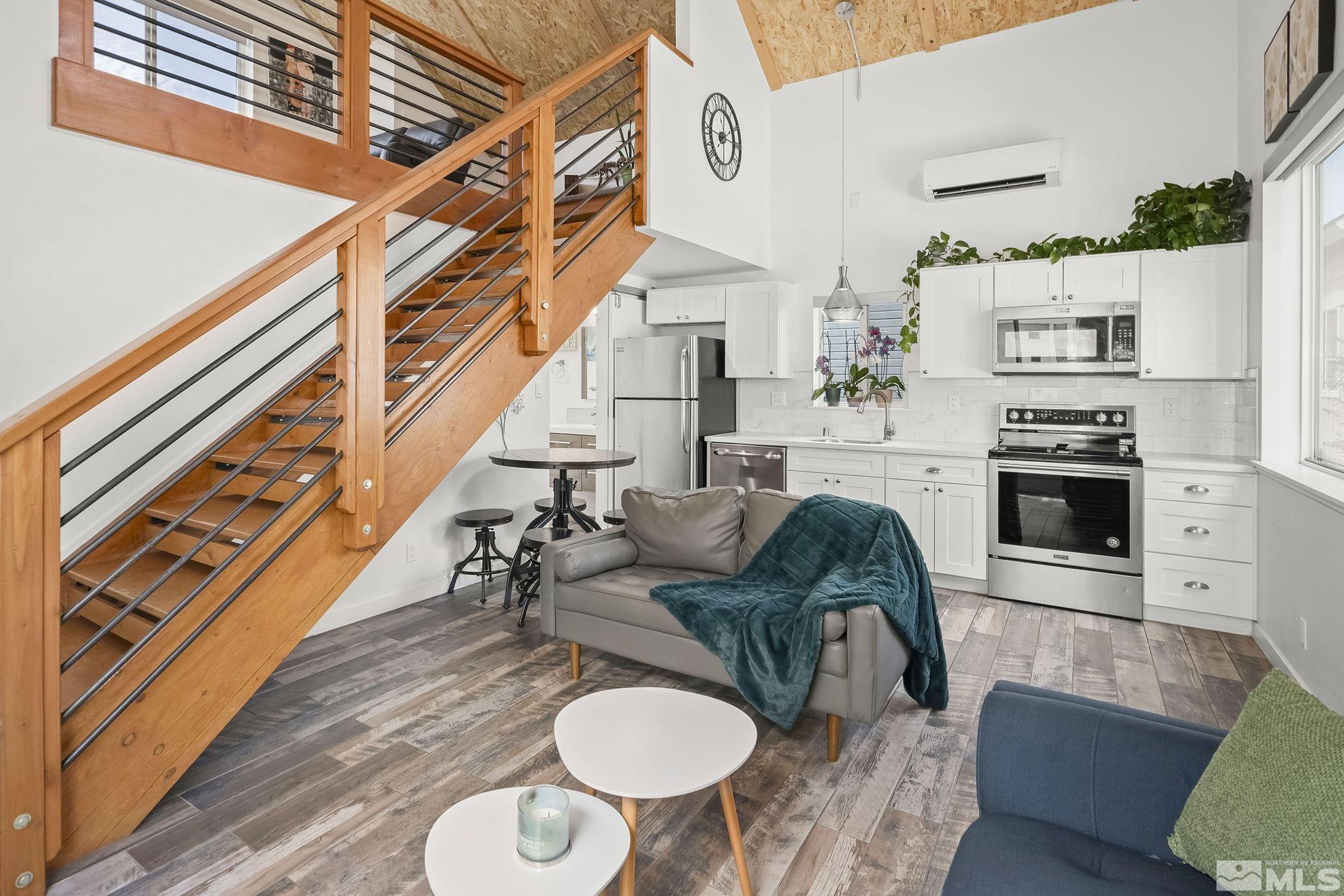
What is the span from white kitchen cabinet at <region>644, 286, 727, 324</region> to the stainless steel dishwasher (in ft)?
3.81

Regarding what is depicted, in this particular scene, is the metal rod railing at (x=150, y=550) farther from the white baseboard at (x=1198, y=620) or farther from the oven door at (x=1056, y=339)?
the white baseboard at (x=1198, y=620)

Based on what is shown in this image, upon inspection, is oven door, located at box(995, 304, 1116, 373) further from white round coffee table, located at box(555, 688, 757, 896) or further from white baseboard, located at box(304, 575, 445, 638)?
white baseboard, located at box(304, 575, 445, 638)

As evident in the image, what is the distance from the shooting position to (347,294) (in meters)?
2.34

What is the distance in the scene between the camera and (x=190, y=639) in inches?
81.7

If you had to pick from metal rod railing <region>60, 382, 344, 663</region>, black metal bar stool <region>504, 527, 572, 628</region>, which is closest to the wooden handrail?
metal rod railing <region>60, 382, 344, 663</region>

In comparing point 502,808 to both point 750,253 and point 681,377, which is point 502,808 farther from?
point 750,253

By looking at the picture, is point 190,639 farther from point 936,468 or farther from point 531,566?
point 936,468

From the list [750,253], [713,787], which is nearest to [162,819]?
[713,787]

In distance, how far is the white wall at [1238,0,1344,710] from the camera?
279 cm

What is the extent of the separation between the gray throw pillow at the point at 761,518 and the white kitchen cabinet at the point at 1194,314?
2579mm

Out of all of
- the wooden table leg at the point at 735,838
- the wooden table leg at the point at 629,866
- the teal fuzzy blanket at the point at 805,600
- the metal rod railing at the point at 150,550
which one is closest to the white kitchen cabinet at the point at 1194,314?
the teal fuzzy blanket at the point at 805,600

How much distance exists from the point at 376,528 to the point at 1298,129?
4204 millimetres

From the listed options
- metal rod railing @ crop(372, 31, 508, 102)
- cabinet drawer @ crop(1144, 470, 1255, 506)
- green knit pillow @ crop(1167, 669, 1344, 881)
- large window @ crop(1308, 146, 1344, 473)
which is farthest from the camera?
cabinet drawer @ crop(1144, 470, 1255, 506)

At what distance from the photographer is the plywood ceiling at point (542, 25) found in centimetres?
565
